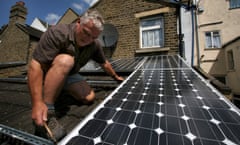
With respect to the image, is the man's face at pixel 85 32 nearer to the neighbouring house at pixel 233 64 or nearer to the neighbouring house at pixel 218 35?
the neighbouring house at pixel 218 35

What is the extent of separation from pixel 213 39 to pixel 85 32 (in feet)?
40.2

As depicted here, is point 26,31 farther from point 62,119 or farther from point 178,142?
point 178,142

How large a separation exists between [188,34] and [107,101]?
528cm

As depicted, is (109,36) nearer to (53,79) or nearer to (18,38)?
(53,79)

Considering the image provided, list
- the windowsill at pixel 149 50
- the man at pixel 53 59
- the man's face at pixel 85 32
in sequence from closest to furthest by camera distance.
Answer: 1. the man at pixel 53 59
2. the man's face at pixel 85 32
3. the windowsill at pixel 149 50

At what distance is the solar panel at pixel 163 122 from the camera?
0.73 m

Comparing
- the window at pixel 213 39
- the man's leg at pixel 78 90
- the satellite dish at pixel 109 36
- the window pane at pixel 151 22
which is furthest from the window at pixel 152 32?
the window at pixel 213 39

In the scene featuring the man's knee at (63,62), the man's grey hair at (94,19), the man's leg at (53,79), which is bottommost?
the man's leg at (53,79)

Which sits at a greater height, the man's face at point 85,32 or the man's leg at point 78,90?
the man's face at point 85,32

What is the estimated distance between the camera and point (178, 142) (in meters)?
0.69

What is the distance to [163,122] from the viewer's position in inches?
34.4

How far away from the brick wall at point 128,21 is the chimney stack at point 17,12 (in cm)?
905

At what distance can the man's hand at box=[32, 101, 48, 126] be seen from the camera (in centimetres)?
95

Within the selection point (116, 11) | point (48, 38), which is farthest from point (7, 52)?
point (48, 38)
